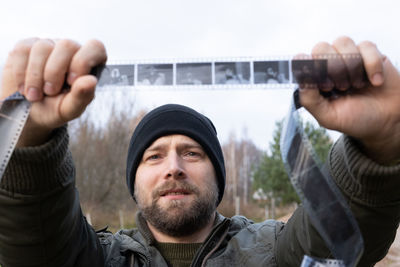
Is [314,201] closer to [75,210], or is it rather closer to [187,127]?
[75,210]

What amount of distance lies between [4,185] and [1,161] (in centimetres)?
27

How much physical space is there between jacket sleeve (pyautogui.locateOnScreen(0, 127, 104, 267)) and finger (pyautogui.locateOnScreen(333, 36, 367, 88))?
1287 mm

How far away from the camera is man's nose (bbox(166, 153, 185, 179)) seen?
2.82 m

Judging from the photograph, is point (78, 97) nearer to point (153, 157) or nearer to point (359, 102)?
point (359, 102)

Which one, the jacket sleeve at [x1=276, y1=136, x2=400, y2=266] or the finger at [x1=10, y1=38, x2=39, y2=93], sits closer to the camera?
the finger at [x1=10, y1=38, x2=39, y2=93]

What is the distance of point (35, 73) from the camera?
1638mm

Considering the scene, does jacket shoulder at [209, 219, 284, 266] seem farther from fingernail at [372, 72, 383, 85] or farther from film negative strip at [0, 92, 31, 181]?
film negative strip at [0, 92, 31, 181]

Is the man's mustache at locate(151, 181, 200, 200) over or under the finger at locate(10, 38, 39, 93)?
under

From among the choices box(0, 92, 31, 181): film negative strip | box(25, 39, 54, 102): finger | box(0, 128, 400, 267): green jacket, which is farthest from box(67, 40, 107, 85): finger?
box(0, 128, 400, 267): green jacket

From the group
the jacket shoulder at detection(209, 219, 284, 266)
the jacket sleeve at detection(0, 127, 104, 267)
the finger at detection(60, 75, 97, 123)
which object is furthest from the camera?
the jacket shoulder at detection(209, 219, 284, 266)

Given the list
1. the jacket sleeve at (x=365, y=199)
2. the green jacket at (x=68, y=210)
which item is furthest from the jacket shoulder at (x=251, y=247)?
the jacket sleeve at (x=365, y=199)

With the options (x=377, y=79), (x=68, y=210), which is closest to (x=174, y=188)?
(x=68, y=210)

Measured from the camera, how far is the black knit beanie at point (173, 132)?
9.95 feet

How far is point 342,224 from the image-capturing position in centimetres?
175
